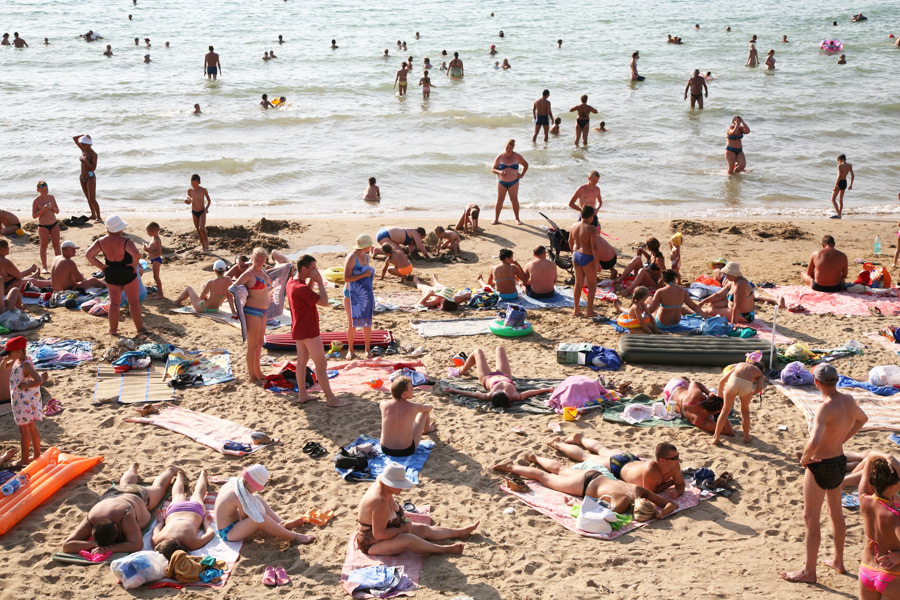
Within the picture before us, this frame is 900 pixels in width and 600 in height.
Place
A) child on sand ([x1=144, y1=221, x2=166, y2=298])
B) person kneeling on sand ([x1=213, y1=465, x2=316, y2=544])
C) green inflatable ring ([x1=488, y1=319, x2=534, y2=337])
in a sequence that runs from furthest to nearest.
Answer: child on sand ([x1=144, y1=221, x2=166, y2=298]) < green inflatable ring ([x1=488, y1=319, x2=534, y2=337]) < person kneeling on sand ([x1=213, y1=465, x2=316, y2=544])

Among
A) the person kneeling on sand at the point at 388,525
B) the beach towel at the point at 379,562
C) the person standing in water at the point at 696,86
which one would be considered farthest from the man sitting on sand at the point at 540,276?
the person standing in water at the point at 696,86

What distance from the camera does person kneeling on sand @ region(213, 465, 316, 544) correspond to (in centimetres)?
580

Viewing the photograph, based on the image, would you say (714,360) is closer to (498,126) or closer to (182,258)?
(182,258)

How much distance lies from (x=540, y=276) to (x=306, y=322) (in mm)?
4050

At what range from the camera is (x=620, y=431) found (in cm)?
750

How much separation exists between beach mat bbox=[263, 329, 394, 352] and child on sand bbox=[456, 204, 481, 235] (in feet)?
15.4

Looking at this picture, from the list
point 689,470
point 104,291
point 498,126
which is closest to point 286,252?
point 104,291

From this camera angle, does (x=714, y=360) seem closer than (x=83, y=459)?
No

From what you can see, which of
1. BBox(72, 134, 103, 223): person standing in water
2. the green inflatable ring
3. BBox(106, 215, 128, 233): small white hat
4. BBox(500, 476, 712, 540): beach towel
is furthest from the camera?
BBox(72, 134, 103, 223): person standing in water

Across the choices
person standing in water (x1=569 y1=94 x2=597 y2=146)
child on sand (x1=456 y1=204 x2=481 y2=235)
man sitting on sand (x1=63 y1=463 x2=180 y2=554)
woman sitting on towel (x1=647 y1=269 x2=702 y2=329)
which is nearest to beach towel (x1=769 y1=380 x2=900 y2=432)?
woman sitting on towel (x1=647 y1=269 x2=702 y2=329)

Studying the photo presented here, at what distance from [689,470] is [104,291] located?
26.1 feet

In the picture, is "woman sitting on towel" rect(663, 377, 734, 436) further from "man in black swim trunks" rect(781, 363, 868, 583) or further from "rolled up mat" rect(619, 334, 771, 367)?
"man in black swim trunks" rect(781, 363, 868, 583)

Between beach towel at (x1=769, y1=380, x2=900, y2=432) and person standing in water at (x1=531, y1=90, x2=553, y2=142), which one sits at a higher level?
person standing in water at (x1=531, y1=90, x2=553, y2=142)

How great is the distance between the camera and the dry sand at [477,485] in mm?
5402
